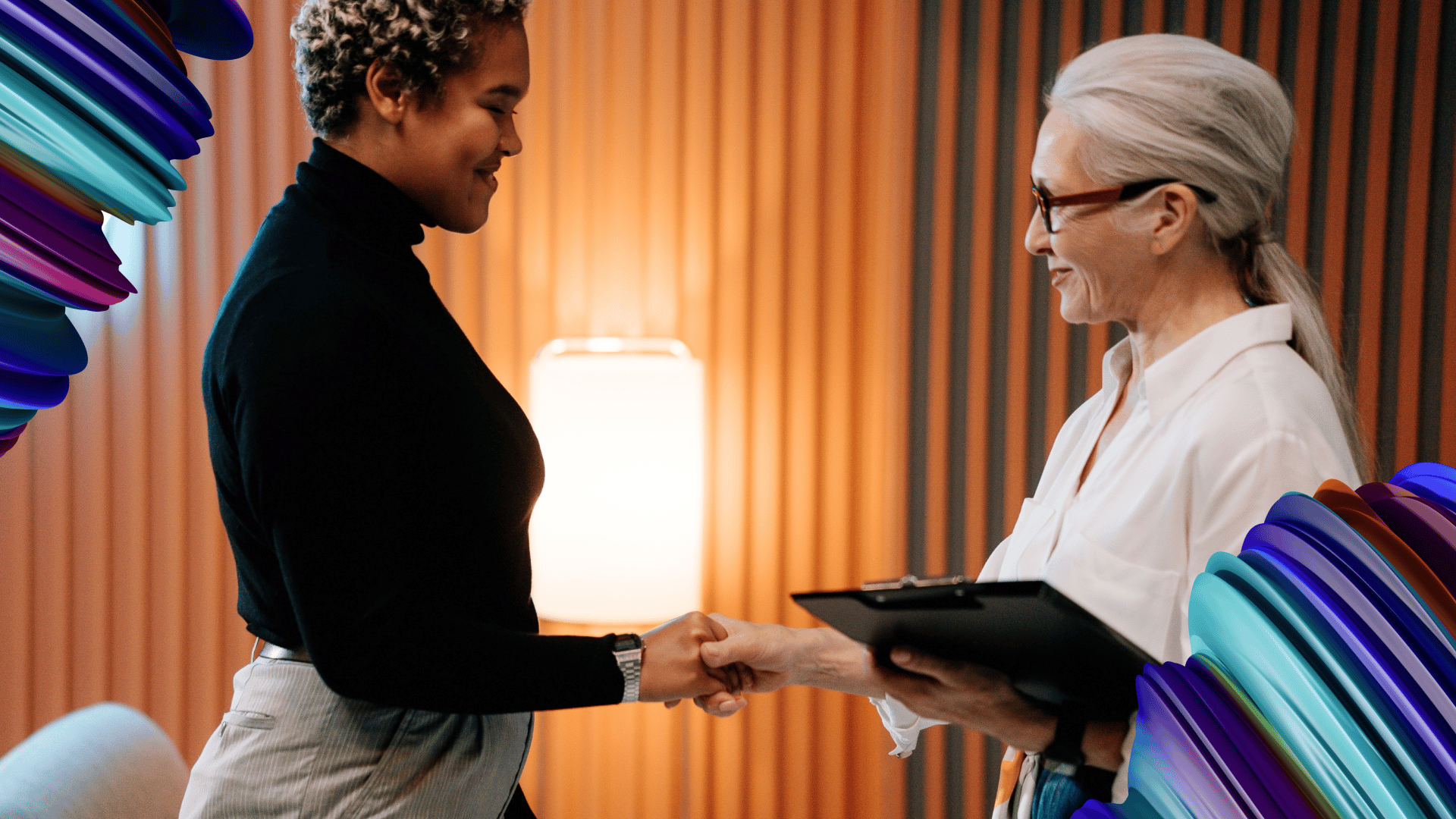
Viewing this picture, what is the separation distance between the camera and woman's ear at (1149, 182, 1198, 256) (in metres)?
1.07

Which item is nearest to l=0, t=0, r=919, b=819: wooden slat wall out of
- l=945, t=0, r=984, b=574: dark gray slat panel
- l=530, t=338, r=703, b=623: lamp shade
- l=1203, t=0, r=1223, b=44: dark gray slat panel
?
l=945, t=0, r=984, b=574: dark gray slat panel

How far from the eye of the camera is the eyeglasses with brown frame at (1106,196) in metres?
1.07

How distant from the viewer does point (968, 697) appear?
960mm

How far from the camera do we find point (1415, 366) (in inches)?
101

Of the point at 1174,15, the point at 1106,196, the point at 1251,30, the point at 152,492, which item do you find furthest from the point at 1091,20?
the point at 152,492

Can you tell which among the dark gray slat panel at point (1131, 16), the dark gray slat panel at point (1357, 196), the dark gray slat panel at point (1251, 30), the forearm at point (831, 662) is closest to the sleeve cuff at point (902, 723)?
the forearm at point (831, 662)

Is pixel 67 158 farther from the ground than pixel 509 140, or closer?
closer

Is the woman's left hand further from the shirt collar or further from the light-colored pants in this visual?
the light-colored pants

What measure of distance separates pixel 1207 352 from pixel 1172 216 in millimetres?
173

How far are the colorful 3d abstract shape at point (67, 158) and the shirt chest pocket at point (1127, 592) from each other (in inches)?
35.1

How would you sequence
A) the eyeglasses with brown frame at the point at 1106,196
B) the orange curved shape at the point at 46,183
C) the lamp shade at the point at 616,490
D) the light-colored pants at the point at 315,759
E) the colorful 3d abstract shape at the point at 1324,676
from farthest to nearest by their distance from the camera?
1. the lamp shade at the point at 616,490
2. the eyeglasses with brown frame at the point at 1106,196
3. the light-colored pants at the point at 315,759
4. the orange curved shape at the point at 46,183
5. the colorful 3d abstract shape at the point at 1324,676

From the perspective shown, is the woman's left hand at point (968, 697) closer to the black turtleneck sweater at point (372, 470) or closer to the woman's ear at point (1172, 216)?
the black turtleneck sweater at point (372, 470)

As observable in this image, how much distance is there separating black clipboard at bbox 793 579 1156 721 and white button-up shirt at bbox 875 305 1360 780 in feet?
0.29

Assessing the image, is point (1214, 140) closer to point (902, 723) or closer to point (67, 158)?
point (902, 723)
